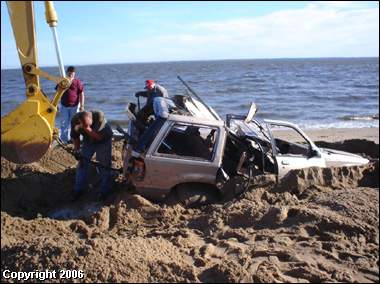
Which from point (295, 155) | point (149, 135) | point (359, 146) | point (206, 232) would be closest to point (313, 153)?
point (295, 155)

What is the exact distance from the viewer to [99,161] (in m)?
8.40

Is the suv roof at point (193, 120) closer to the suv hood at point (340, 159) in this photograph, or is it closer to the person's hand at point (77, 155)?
the person's hand at point (77, 155)

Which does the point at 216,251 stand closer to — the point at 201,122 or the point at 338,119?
the point at 201,122

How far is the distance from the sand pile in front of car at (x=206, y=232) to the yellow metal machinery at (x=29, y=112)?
44.4 inches

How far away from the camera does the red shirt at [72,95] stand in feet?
37.4

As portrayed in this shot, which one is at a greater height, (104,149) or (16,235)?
(104,149)

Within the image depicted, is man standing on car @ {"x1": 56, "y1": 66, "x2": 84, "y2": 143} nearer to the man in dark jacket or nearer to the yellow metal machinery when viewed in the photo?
the man in dark jacket

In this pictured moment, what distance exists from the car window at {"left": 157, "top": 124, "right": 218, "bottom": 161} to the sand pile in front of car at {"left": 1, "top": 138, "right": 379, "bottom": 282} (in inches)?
34.2

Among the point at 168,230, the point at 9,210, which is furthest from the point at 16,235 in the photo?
the point at 168,230

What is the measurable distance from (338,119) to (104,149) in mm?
16084

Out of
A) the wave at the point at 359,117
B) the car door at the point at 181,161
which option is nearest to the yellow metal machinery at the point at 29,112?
the car door at the point at 181,161

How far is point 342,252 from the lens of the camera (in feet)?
19.5

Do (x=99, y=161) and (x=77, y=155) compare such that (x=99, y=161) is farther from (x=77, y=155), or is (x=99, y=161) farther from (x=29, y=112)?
(x=29, y=112)

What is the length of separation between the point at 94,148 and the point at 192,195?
6.45ft
